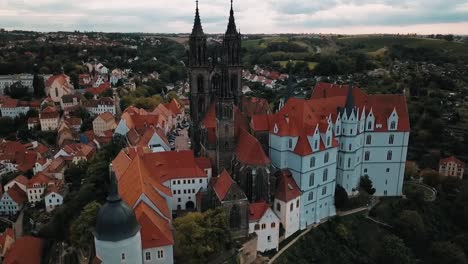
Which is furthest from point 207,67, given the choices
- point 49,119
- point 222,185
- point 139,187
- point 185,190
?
point 49,119

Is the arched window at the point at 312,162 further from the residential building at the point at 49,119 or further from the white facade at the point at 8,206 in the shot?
the residential building at the point at 49,119

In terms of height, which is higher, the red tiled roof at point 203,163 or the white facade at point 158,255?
the red tiled roof at point 203,163

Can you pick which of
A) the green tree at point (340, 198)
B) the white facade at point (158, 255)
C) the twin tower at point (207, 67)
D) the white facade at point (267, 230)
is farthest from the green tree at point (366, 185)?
the white facade at point (158, 255)

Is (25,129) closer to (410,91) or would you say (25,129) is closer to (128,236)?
(128,236)

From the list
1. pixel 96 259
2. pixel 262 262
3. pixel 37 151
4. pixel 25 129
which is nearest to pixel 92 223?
pixel 96 259

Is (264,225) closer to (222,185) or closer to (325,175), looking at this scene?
(222,185)

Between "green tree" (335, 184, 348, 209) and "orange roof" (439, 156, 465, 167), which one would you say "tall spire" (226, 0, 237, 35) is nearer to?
"green tree" (335, 184, 348, 209)
